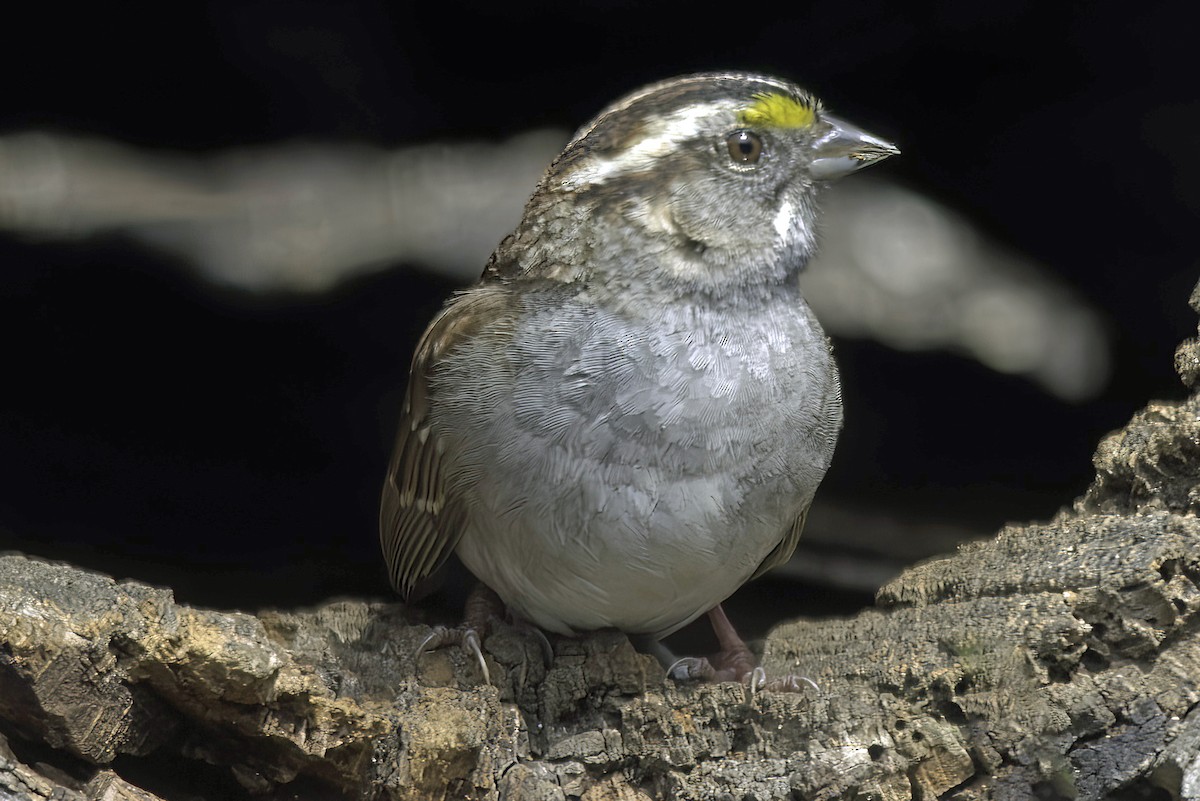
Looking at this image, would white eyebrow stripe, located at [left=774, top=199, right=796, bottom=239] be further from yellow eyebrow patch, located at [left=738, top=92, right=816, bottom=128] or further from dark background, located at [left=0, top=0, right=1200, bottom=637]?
dark background, located at [left=0, top=0, right=1200, bottom=637]

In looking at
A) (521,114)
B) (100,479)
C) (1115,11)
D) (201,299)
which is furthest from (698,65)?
(100,479)

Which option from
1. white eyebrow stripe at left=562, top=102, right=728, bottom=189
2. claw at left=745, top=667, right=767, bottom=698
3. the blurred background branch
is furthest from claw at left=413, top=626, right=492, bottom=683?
the blurred background branch

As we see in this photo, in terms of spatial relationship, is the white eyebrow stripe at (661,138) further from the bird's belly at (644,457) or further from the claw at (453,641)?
the claw at (453,641)

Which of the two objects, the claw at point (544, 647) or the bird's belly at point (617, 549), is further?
the claw at point (544, 647)

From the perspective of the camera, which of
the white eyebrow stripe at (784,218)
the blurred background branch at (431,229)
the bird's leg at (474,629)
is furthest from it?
the blurred background branch at (431,229)

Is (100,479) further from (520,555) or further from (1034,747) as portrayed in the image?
(1034,747)

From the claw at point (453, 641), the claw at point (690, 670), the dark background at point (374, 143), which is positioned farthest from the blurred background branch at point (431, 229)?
the claw at point (453, 641)
